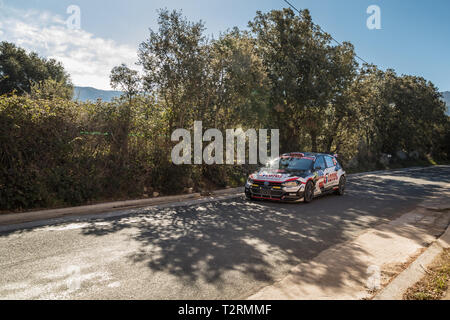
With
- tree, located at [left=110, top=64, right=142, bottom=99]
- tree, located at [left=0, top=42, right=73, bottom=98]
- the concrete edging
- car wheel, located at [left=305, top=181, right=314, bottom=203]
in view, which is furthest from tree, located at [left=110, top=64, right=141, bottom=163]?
tree, located at [left=0, top=42, right=73, bottom=98]

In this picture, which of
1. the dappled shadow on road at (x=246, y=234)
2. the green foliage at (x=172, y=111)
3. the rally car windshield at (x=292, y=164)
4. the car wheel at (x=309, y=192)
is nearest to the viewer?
the dappled shadow on road at (x=246, y=234)

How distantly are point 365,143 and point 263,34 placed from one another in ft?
57.2

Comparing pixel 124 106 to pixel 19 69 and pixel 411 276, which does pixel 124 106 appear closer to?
pixel 411 276

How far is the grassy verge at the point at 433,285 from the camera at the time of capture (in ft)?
12.2

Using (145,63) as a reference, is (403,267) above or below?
below

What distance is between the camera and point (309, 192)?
10680 mm

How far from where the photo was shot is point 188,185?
12.4 metres

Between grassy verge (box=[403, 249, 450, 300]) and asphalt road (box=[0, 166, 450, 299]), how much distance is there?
1.60 metres

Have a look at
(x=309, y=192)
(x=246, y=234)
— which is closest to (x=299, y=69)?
A: (x=309, y=192)

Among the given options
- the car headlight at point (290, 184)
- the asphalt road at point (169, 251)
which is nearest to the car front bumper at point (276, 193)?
the car headlight at point (290, 184)

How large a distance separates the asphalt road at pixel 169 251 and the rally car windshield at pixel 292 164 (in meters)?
2.28

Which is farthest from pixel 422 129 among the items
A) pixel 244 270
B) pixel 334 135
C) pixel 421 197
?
pixel 244 270

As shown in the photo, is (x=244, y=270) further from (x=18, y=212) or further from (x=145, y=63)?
(x=145, y=63)

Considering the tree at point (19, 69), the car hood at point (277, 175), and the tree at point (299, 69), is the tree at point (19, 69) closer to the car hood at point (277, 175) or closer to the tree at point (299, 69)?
the tree at point (299, 69)
